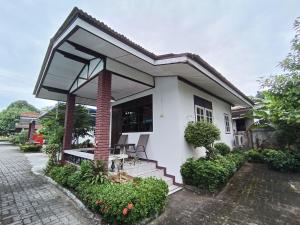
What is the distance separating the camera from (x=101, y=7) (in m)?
6.19

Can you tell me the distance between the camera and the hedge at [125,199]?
9.50ft

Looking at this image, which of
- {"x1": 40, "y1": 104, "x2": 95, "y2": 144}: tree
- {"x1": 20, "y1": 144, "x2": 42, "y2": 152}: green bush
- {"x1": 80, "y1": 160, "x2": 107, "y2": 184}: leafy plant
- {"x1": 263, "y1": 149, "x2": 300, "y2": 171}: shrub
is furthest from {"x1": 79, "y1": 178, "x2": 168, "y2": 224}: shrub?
{"x1": 20, "y1": 144, "x2": 42, "y2": 152}: green bush

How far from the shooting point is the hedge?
289 cm

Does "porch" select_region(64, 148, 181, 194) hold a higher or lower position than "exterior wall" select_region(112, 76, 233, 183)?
lower

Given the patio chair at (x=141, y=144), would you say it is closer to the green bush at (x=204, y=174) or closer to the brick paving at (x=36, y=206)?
the green bush at (x=204, y=174)

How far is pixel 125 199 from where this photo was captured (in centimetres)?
296

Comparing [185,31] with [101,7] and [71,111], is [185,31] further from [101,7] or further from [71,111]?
[71,111]

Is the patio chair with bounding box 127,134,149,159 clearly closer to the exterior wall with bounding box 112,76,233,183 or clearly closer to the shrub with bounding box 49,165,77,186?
the exterior wall with bounding box 112,76,233,183

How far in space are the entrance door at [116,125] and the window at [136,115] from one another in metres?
0.09

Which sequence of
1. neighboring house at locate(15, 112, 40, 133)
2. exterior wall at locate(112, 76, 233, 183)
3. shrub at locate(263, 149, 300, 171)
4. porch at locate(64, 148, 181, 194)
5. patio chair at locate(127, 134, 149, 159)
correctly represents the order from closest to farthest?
porch at locate(64, 148, 181, 194) → exterior wall at locate(112, 76, 233, 183) → patio chair at locate(127, 134, 149, 159) → shrub at locate(263, 149, 300, 171) → neighboring house at locate(15, 112, 40, 133)

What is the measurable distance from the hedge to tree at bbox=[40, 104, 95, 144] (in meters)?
4.74

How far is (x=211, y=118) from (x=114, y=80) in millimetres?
5523

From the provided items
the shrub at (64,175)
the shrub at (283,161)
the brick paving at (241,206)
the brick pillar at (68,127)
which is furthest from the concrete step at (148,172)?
the shrub at (283,161)

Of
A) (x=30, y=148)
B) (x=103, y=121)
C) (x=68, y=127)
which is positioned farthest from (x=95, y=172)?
(x=30, y=148)
